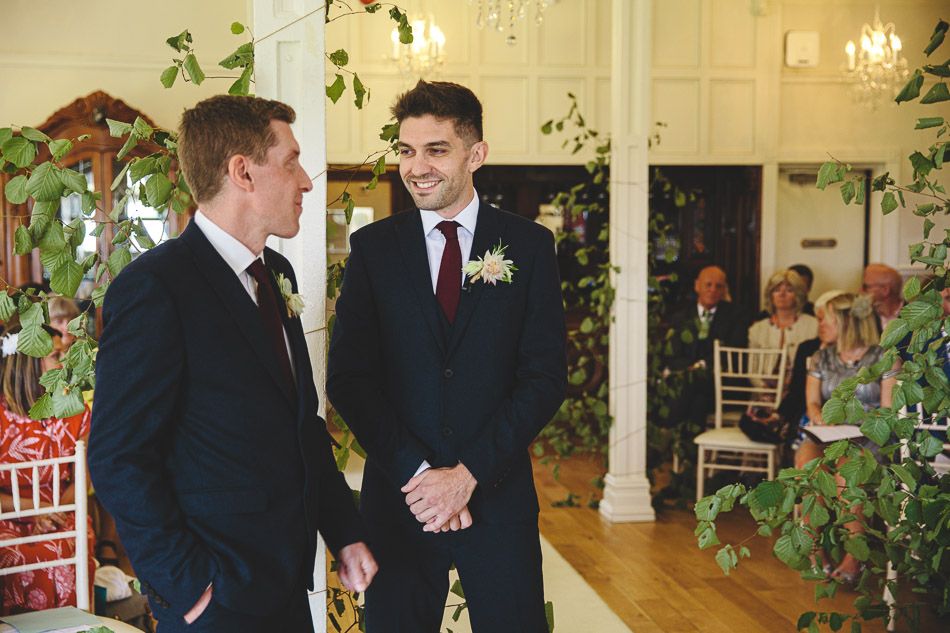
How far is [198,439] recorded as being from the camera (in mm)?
1433

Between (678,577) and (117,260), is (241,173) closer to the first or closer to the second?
(117,260)

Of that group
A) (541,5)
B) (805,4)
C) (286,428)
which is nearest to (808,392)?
(541,5)

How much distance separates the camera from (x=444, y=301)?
2004mm

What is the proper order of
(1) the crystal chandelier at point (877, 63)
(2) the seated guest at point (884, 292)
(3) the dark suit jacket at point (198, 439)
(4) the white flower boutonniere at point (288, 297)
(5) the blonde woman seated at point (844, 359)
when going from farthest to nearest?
(1) the crystal chandelier at point (877, 63)
(2) the seated guest at point (884, 292)
(5) the blonde woman seated at point (844, 359)
(4) the white flower boutonniere at point (288, 297)
(3) the dark suit jacket at point (198, 439)

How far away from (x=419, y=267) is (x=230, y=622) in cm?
90

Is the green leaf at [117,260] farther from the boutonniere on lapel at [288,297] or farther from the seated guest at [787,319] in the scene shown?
the seated guest at [787,319]

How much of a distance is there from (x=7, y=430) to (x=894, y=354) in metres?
2.99

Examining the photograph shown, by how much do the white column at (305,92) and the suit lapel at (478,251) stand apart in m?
0.41

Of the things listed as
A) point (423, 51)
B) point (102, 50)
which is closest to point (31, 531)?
point (423, 51)

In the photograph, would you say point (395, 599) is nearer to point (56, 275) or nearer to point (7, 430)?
point (56, 275)

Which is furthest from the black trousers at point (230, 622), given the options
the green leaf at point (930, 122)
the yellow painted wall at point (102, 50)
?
the yellow painted wall at point (102, 50)

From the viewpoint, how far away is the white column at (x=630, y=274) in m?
5.20

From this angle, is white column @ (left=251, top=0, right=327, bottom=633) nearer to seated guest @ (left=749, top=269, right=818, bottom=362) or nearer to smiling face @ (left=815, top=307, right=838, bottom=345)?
smiling face @ (left=815, top=307, right=838, bottom=345)

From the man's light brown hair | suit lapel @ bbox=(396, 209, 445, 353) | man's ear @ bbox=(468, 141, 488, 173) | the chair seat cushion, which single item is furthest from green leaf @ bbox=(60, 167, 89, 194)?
the chair seat cushion
